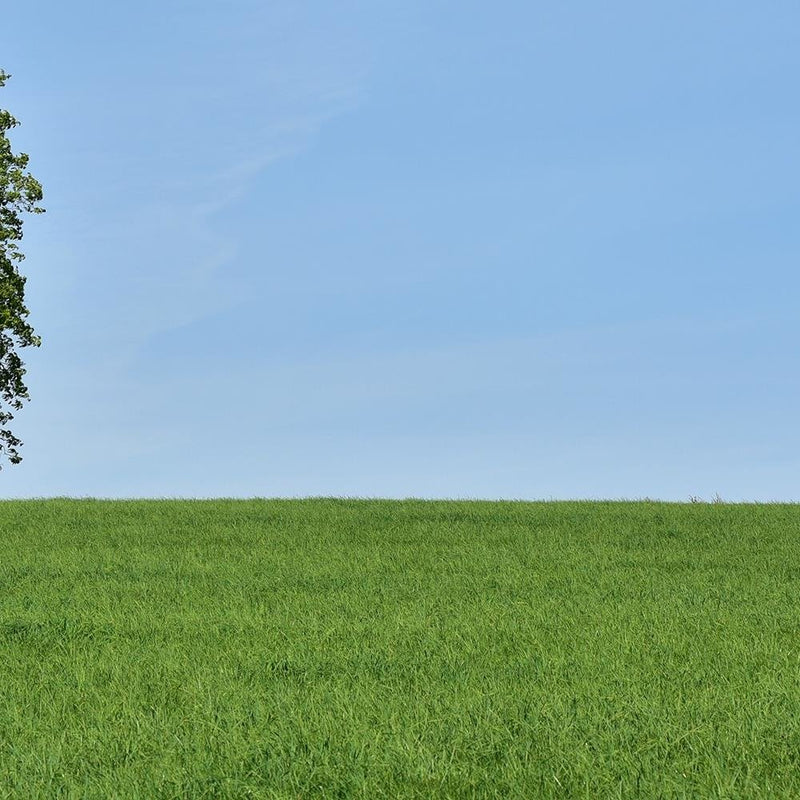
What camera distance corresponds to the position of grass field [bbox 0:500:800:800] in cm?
673

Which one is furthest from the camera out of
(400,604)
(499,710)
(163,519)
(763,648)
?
(163,519)

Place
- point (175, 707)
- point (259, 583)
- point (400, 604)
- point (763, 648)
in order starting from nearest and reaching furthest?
1. point (175, 707)
2. point (763, 648)
3. point (400, 604)
4. point (259, 583)

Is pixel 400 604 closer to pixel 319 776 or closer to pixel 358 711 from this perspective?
pixel 358 711

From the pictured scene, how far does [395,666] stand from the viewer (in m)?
10.3

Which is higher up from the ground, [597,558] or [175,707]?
[597,558]

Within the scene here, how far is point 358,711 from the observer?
825 cm

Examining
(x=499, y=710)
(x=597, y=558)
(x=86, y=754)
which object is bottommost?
(x=86, y=754)

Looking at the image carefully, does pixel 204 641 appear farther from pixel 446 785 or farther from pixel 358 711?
pixel 446 785

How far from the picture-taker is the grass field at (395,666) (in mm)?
6727

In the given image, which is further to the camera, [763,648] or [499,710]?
[763,648]

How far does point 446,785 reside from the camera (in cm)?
632

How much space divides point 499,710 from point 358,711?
115 cm

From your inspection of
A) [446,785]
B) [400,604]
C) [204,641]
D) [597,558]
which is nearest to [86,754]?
[446,785]

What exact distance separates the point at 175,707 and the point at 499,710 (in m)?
2.85
